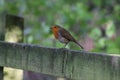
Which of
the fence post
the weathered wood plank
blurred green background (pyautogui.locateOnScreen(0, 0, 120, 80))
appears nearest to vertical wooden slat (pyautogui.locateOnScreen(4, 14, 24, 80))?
the fence post

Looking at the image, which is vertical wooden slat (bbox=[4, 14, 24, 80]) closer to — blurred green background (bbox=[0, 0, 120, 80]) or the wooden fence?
the wooden fence

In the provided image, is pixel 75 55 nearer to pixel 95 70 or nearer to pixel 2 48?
pixel 95 70

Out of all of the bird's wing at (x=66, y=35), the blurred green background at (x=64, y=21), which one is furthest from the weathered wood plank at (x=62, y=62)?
the blurred green background at (x=64, y=21)

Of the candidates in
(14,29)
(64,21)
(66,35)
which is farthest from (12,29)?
(64,21)

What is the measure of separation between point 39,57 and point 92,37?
3.13 metres

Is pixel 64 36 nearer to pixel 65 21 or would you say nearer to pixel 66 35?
pixel 66 35

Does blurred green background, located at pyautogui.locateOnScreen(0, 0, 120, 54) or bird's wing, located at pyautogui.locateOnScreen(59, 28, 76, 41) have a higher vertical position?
blurred green background, located at pyautogui.locateOnScreen(0, 0, 120, 54)

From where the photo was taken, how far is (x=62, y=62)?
298cm

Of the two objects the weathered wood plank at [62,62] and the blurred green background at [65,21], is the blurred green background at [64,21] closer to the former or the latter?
the blurred green background at [65,21]

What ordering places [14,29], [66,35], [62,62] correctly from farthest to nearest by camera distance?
[66,35]
[14,29]
[62,62]

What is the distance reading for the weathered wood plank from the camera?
263 centimetres

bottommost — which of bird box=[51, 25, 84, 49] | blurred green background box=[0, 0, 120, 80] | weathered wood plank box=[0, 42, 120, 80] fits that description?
weathered wood plank box=[0, 42, 120, 80]

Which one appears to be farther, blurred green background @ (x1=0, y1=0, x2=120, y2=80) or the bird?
blurred green background @ (x1=0, y1=0, x2=120, y2=80)

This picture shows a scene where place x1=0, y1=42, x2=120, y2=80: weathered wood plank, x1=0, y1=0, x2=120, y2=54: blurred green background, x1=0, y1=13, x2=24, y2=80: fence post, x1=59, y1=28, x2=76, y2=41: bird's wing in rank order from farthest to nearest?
1. x1=0, y1=0, x2=120, y2=54: blurred green background
2. x1=59, y1=28, x2=76, y2=41: bird's wing
3. x1=0, y1=13, x2=24, y2=80: fence post
4. x1=0, y1=42, x2=120, y2=80: weathered wood plank
